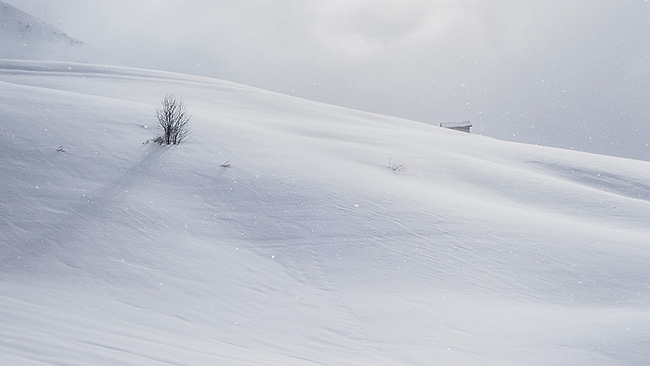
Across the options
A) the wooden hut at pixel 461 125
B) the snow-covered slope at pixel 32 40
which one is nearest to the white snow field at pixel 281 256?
the wooden hut at pixel 461 125

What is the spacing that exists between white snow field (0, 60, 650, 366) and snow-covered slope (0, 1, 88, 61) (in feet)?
219

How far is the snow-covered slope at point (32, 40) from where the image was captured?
68.2 m

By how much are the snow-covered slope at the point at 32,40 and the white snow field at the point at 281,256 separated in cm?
6671

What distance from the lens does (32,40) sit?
77375mm

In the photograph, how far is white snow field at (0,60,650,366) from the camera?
126 inches

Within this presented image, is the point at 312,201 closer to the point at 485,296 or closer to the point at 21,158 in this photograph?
the point at 485,296

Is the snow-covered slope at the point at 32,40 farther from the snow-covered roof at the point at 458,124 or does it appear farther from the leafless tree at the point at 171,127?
the leafless tree at the point at 171,127

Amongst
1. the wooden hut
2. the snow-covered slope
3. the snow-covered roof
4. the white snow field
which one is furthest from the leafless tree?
the snow-covered slope

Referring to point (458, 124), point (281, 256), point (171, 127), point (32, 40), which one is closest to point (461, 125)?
point (458, 124)

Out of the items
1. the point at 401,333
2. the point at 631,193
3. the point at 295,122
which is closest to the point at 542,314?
the point at 401,333

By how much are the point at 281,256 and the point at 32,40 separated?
3425 inches

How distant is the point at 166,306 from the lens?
3439 mm

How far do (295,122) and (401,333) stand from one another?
721cm

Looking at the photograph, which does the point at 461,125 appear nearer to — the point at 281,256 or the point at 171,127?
the point at 171,127
